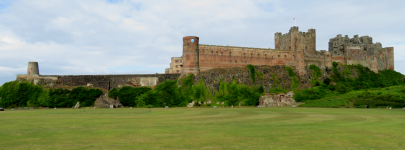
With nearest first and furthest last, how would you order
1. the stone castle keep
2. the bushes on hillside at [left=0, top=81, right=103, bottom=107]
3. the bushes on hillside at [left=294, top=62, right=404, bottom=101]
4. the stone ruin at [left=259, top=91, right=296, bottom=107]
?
1. the stone ruin at [left=259, top=91, right=296, bottom=107]
2. the bushes on hillside at [left=0, top=81, right=103, bottom=107]
3. the bushes on hillside at [left=294, top=62, right=404, bottom=101]
4. the stone castle keep

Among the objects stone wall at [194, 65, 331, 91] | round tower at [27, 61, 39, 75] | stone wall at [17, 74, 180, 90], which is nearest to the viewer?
stone wall at [194, 65, 331, 91]

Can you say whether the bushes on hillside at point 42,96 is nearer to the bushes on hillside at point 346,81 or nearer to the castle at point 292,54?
the castle at point 292,54

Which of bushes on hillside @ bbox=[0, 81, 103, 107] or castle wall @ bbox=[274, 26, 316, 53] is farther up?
castle wall @ bbox=[274, 26, 316, 53]

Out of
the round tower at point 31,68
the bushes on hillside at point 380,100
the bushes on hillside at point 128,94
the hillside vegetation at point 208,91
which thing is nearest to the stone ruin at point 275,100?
the hillside vegetation at point 208,91

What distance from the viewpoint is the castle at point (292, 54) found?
66.9 metres

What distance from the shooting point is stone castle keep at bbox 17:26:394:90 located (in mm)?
67188

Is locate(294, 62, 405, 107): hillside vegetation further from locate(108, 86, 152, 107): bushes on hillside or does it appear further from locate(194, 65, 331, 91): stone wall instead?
locate(108, 86, 152, 107): bushes on hillside

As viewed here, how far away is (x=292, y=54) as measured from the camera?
242 feet

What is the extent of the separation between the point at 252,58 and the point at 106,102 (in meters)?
32.4

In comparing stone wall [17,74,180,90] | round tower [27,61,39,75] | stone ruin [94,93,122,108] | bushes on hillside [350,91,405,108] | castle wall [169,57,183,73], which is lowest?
stone ruin [94,93,122,108]

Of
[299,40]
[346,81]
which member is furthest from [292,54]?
[346,81]

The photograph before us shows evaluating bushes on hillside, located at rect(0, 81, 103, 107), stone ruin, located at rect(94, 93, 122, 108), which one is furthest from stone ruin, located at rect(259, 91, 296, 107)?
bushes on hillside, located at rect(0, 81, 103, 107)

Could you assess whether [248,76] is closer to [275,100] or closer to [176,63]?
[275,100]

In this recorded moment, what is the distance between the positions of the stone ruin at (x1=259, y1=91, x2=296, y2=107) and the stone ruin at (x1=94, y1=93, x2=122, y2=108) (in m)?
27.6
